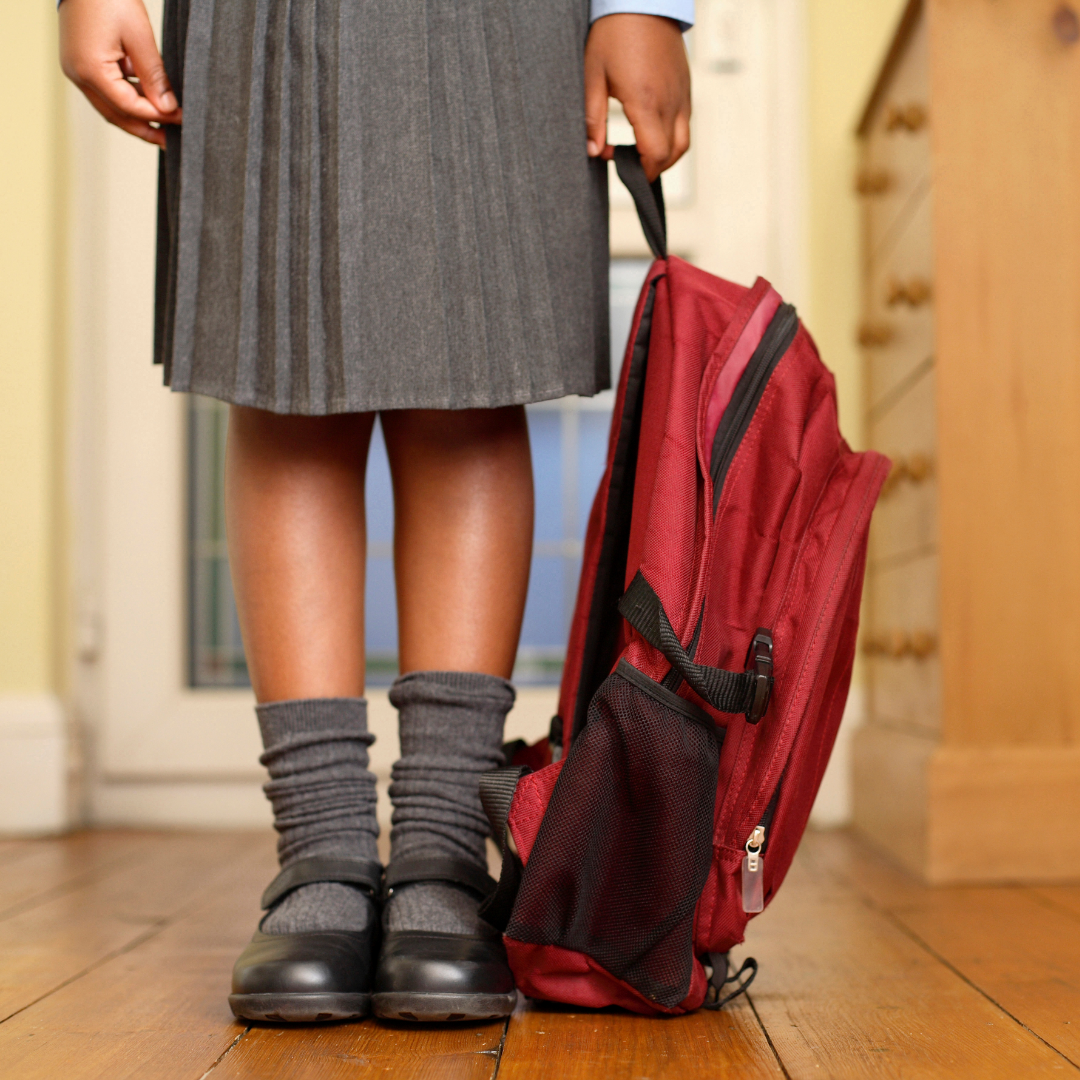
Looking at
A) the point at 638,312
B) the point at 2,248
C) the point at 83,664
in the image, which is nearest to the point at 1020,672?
the point at 638,312

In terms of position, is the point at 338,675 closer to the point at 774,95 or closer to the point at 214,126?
the point at 214,126

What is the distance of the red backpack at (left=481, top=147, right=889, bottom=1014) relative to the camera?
60 cm

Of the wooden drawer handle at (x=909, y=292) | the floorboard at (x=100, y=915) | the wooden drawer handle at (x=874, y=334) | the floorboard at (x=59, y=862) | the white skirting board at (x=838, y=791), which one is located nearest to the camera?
the floorboard at (x=100, y=915)

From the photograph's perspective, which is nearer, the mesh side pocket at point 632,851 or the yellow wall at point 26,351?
the mesh side pocket at point 632,851

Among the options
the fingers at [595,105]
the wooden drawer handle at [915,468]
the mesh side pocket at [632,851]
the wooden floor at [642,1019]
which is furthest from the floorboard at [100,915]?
the wooden drawer handle at [915,468]

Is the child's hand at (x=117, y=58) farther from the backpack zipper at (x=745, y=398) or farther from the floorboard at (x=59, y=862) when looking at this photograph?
the floorboard at (x=59, y=862)

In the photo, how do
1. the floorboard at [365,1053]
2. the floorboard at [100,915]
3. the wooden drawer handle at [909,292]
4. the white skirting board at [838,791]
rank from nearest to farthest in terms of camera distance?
the floorboard at [365,1053], the floorboard at [100,915], the wooden drawer handle at [909,292], the white skirting board at [838,791]

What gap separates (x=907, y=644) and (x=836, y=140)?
699mm

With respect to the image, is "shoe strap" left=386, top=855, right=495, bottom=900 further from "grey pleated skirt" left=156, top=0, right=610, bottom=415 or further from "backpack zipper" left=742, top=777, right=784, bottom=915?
"grey pleated skirt" left=156, top=0, right=610, bottom=415

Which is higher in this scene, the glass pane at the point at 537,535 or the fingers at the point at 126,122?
the fingers at the point at 126,122

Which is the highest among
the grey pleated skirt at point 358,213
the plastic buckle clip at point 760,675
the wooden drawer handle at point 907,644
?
the grey pleated skirt at point 358,213

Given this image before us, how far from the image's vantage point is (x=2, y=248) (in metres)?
1.44

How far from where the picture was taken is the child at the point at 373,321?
68 cm

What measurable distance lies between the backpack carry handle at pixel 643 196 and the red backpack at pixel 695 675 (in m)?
0.03
